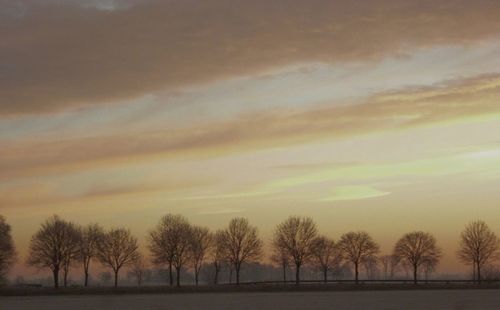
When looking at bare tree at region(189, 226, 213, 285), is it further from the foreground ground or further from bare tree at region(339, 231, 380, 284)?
the foreground ground

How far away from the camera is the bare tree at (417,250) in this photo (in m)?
158

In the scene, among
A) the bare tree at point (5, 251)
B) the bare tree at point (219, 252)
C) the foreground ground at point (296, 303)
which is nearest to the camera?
the foreground ground at point (296, 303)

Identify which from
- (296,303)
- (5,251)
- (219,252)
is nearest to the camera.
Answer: (296,303)

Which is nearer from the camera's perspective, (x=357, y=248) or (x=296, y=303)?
(x=296, y=303)

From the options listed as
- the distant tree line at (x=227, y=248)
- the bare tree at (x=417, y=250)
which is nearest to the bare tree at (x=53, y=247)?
the distant tree line at (x=227, y=248)

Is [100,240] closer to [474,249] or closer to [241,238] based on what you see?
[241,238]

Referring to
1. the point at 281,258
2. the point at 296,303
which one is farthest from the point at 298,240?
the point at 296,303

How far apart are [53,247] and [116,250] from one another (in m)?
16.3

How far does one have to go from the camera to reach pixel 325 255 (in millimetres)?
164875

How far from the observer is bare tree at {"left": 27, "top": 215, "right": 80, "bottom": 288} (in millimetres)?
142000

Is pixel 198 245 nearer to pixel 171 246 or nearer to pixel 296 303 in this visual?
pixel 171 246

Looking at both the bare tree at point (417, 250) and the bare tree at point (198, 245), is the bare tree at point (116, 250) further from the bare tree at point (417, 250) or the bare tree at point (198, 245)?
the bare tree at point (417, 250)

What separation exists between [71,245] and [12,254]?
12916mm

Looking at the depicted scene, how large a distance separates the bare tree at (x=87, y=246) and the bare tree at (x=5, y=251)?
620 inches
